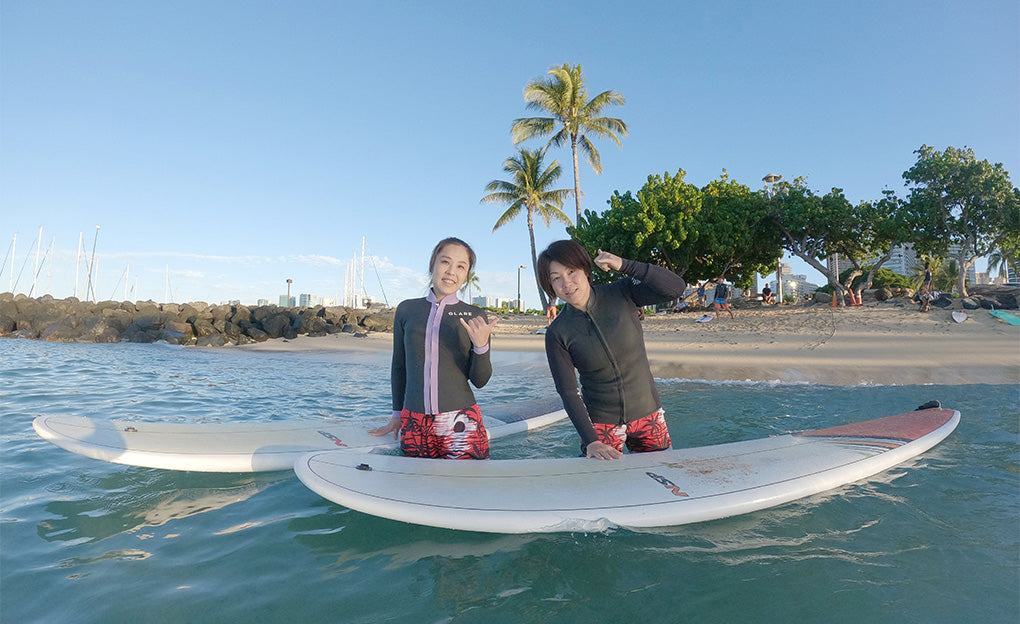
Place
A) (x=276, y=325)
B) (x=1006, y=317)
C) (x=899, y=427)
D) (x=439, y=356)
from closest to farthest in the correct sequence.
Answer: (x=439, y=356)
(x=899, y=427)
(x=1006, y=317)
(x=276, y=325)

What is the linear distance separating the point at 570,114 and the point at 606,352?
2402 centimetres

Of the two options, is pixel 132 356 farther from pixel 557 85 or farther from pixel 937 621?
pixel 557 85

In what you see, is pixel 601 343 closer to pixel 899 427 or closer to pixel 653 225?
pixel 899 427

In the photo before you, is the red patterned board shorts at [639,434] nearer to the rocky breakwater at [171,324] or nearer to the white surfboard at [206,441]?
the white surfboard at [206,441]

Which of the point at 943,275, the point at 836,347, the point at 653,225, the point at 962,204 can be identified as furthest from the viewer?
the point at 943,275

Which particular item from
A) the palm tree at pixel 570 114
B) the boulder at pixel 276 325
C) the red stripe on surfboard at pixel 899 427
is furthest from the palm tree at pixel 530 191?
the red stripe on surfboard at pixel 899 427

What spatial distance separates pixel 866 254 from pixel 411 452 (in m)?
22.8

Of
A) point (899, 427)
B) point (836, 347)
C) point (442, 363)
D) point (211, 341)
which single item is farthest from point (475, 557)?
point (211, 341)

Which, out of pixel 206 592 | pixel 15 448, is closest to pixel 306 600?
pixel 206 592

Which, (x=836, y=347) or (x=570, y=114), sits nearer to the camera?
(x=836, y=347)

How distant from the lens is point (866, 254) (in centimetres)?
2022

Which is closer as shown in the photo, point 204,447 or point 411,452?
point 411,452

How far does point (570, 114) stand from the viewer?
81.1 feet

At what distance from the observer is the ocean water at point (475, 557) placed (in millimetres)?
2168
